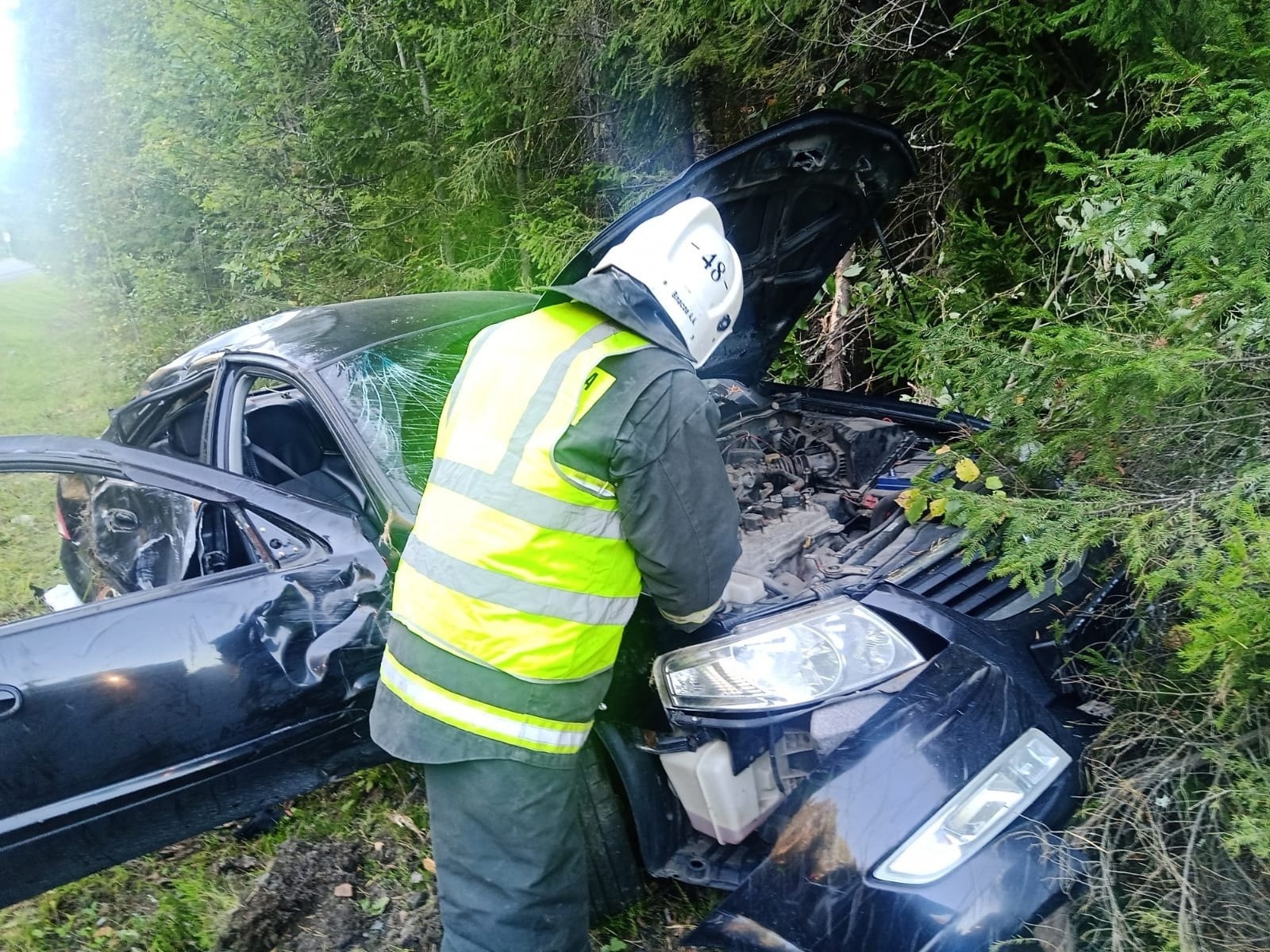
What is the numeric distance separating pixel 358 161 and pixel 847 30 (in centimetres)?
436

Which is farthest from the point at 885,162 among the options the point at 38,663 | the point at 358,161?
the point at 358,161

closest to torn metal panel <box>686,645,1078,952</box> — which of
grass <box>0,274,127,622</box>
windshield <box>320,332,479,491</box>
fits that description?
windshield <box>320,332,479,491</box>

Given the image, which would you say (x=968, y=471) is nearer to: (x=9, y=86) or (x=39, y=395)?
(x=39, y=395)

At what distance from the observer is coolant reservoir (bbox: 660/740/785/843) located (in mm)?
1782

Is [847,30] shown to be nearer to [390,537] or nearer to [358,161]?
[390,537]

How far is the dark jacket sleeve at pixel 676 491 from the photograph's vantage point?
1519 millimetres

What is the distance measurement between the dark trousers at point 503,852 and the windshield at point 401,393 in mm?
990

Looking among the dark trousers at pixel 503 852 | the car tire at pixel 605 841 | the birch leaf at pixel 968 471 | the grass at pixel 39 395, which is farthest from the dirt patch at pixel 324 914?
the birch leaf at pixel 968 471

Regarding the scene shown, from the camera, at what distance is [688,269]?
1658mm

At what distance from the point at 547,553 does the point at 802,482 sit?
1.39 metres

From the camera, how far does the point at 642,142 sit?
18.0 ft

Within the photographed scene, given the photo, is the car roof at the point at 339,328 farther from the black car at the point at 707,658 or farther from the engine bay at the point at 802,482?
the engine bay at the point at 802,482

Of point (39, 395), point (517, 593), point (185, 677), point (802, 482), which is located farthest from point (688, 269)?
point (39, 395)

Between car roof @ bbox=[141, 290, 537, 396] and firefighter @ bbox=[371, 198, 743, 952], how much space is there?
126 cm
